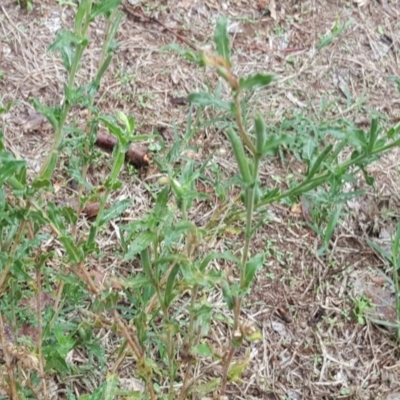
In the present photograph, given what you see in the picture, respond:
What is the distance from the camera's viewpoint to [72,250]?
4.32 ft

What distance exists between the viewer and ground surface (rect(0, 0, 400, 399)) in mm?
2029

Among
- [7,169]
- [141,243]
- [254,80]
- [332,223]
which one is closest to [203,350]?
[141,243]

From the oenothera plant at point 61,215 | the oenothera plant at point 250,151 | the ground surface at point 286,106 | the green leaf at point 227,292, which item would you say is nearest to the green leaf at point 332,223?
the ground surface at point 286,106

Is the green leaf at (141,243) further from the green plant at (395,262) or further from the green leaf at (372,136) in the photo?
the green plant at (395,262)

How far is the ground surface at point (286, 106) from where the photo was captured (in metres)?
2.03

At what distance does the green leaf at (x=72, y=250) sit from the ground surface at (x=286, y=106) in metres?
0.77

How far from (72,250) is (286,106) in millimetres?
1460

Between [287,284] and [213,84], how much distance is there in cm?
84

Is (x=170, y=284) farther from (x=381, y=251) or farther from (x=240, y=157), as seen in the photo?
(x=381, y=251)

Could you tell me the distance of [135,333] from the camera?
60.2 inches

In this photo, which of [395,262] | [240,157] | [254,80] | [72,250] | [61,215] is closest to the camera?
[254,80]

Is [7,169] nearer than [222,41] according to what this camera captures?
No

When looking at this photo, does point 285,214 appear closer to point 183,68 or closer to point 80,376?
point 183,68

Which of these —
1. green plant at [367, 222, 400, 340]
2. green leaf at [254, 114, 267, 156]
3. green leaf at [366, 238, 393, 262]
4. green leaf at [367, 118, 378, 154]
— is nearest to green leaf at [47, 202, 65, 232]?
green leaf at [254, 114, 267, 156]
